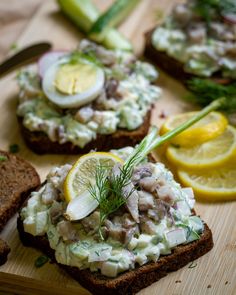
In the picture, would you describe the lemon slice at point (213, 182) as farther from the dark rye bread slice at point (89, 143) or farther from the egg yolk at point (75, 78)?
the egg yolk at point (75, 78)

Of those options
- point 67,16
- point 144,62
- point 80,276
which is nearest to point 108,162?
point 80,276

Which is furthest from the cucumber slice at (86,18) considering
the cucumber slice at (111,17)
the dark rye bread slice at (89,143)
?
the dark rye bread slice at (89,143)

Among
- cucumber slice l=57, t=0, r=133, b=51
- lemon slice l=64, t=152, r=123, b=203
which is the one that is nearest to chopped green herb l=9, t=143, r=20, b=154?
lemon slice l=64, t=152, r=123, b=203

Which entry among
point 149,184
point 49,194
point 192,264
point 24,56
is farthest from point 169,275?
point 24,56

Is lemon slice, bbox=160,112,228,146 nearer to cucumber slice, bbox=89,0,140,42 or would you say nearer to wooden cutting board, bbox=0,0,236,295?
wooden cutting board, bbox=0,0,236,295

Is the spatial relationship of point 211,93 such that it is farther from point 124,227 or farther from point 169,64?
point 124,227

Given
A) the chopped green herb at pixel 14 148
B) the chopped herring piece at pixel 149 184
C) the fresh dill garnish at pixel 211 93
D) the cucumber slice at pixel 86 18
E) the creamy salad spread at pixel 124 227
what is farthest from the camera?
the cucumber slice at pixel 86 18
